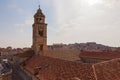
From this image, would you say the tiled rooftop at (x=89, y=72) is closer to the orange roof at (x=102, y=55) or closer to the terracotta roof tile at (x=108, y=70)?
the terracotta roof tile at (x=108, y=70)

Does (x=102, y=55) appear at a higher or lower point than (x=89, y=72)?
higher

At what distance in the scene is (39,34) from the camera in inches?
1491

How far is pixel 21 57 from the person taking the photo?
3944 centimetres

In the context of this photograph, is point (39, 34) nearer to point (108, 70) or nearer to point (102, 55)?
point (102, 55)

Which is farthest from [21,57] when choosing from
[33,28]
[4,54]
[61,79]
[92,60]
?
[4,54]

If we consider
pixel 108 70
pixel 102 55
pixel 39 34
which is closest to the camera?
pixel 108 70

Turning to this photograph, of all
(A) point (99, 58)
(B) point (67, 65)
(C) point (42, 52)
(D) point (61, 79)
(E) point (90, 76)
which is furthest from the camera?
(A) point (99, 58)

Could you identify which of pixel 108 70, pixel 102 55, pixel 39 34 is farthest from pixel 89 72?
pixel 102 55

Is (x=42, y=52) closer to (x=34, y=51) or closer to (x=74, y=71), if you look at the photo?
(x=34, y=51)

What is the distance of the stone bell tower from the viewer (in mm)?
37312

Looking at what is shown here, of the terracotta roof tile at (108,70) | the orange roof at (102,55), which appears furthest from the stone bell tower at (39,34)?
the terracotta roof tile at (108,70)

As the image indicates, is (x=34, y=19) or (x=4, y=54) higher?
(x=34, y=19)

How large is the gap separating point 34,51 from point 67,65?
17.4 meters

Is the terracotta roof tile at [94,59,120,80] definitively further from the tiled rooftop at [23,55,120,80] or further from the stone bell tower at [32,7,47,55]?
the stone bell tower at [32,7,47,55]
